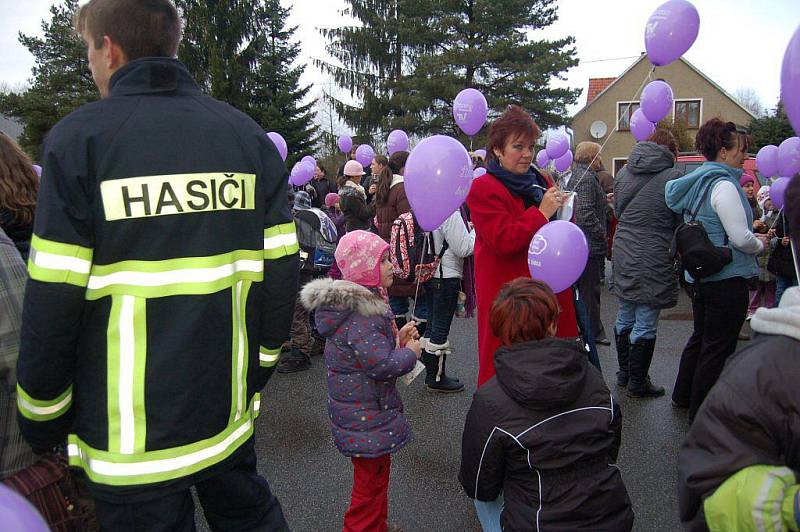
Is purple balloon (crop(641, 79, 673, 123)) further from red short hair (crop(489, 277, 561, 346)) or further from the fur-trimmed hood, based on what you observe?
the fur-trimmed hood

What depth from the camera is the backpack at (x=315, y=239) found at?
521 cm

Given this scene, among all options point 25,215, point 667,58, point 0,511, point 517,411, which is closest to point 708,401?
point 517,411

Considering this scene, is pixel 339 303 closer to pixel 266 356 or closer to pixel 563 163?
pixel 266 356

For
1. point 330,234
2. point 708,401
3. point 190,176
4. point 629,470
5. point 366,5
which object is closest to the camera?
point 708,401

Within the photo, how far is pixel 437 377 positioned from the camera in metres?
4.67

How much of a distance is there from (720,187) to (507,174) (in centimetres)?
154

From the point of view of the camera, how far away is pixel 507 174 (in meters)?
2.90

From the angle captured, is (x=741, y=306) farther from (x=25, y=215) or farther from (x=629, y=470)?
(x=25, y=215)

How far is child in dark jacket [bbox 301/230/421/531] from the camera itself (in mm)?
2393

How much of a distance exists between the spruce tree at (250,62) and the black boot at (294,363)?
1743 centimetres

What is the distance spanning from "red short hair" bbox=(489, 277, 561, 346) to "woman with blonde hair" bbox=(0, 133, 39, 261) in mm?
1798

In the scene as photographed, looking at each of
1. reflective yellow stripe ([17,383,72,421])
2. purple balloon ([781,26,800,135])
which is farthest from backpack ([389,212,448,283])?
reflective yellow stripe ([17,383,72,421])

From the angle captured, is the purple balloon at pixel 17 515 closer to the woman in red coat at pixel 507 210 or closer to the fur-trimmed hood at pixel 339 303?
the fur-trimmed hood at pixel 339 303

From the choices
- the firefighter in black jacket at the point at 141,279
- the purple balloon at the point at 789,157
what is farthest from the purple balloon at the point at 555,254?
the purple balloon at the point at 789,157
